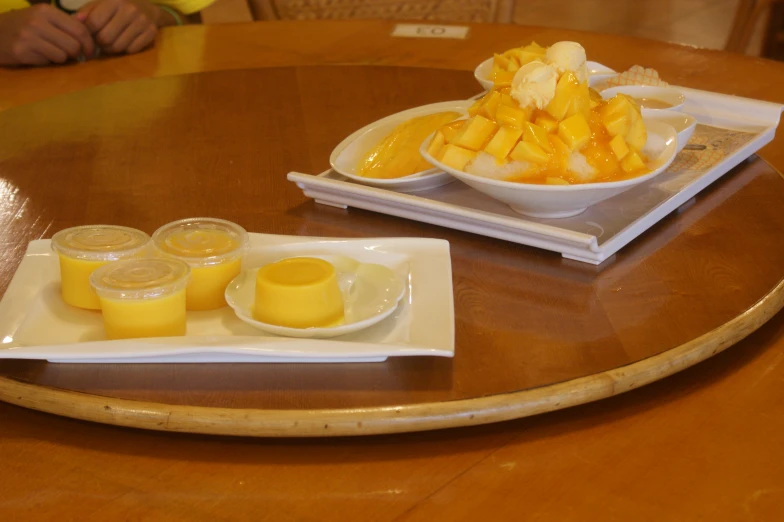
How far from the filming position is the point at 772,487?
698 mm

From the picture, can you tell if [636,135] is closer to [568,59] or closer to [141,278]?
[568,59]

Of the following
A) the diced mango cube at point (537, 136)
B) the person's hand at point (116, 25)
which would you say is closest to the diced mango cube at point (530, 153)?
the diced mango cube at point (537, 136)

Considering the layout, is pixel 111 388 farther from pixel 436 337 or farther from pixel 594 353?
pixel 594 353

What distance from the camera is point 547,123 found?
39.6 inches

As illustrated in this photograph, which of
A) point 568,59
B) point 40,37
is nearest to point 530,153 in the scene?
point 568,59

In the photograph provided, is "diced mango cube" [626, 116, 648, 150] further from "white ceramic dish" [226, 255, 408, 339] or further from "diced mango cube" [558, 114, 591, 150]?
"white ceramic dish" [226, 255, 408, 339]

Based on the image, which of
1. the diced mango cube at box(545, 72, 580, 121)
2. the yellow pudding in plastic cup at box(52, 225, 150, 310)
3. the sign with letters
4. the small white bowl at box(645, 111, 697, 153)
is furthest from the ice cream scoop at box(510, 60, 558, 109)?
the sign with letters

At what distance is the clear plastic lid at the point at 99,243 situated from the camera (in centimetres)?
85

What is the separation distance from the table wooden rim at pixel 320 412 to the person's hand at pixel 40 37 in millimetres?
1194

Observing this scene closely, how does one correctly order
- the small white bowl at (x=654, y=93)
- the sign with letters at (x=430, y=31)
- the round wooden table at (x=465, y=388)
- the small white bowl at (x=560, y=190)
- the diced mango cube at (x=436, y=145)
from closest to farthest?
the round wooden table at (x=465, y=388) < the small white bowl at (x=560, y=190) < the diced mango cube at (x=436, y=145) < the small white bowl at (x=654, y=93) < the sign with letters at (x=430, y=31)

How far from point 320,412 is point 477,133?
0.44 metres

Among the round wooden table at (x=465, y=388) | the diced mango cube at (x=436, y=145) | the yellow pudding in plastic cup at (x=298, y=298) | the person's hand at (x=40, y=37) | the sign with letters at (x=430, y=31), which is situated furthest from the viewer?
the sign with letters at (x=430, y=31)

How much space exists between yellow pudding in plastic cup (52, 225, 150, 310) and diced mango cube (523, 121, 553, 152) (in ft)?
1.38

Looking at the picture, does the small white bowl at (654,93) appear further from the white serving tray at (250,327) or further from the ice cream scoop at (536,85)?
the white serving tray at (250,327)
